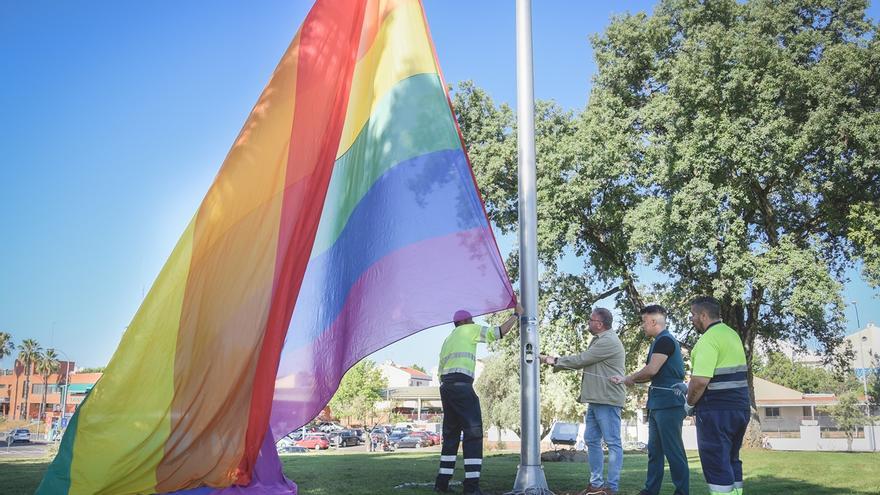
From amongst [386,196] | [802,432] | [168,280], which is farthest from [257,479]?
[802,432]

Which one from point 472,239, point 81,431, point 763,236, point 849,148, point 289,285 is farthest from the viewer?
point 763,236

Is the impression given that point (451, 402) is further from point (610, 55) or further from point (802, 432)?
point (802, 432)

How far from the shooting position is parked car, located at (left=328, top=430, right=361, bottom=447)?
61.6 m

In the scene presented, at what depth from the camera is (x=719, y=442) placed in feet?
20.5

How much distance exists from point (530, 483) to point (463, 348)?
1.79 m

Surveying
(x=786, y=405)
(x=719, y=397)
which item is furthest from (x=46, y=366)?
(x=719, y=397)

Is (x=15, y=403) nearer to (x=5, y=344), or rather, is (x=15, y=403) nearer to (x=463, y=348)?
(x=5, y=344)

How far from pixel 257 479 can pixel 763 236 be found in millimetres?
22932

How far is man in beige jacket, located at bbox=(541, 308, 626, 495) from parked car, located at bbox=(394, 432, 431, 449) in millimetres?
50710

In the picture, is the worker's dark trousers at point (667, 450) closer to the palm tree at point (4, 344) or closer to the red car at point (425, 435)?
the red car at point (425, 435)

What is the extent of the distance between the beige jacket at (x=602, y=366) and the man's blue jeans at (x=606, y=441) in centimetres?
13

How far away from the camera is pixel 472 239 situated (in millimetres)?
7156

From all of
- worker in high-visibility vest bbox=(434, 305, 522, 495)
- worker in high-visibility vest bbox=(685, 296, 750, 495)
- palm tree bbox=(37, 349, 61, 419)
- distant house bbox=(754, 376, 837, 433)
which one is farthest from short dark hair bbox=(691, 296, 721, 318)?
palm tree bbox=(37, 349, 61, 419)

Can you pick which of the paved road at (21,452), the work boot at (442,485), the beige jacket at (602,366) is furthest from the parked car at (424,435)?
the beige jacket at (602,366)
